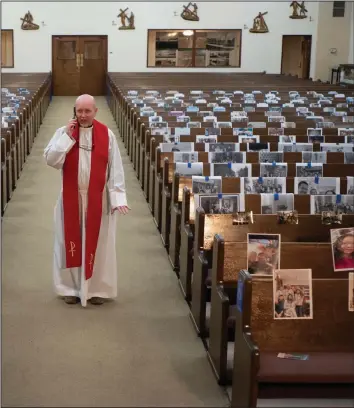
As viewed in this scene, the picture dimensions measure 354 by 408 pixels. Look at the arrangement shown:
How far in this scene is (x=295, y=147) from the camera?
7.10 metres

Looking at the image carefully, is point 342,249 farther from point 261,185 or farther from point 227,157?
point 227,157

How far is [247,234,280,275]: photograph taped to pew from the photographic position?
3.72 m

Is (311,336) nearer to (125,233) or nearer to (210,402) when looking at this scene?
(210,402)

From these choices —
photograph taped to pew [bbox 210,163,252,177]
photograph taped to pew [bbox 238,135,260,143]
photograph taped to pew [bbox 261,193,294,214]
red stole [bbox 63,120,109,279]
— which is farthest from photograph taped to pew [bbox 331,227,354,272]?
photograph taped to pew [bbox 238,135,260,143]

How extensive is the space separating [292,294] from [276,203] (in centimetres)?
176

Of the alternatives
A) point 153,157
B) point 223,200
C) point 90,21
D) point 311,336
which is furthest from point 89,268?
point 90,21

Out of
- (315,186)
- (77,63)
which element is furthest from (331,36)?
(315,186)

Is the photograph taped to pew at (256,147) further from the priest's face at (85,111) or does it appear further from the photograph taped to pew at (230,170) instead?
the priest's face at (85,111)

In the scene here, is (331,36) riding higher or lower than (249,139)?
higher

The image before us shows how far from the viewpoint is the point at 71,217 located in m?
4.58

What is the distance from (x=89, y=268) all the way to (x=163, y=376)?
1112 mm

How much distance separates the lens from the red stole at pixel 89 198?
4.55m

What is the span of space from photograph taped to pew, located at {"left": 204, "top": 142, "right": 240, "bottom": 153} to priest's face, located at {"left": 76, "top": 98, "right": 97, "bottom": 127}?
8.37 ft

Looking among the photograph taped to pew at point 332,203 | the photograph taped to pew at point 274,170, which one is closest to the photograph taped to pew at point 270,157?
the photograph taped to pew at point 274,170
